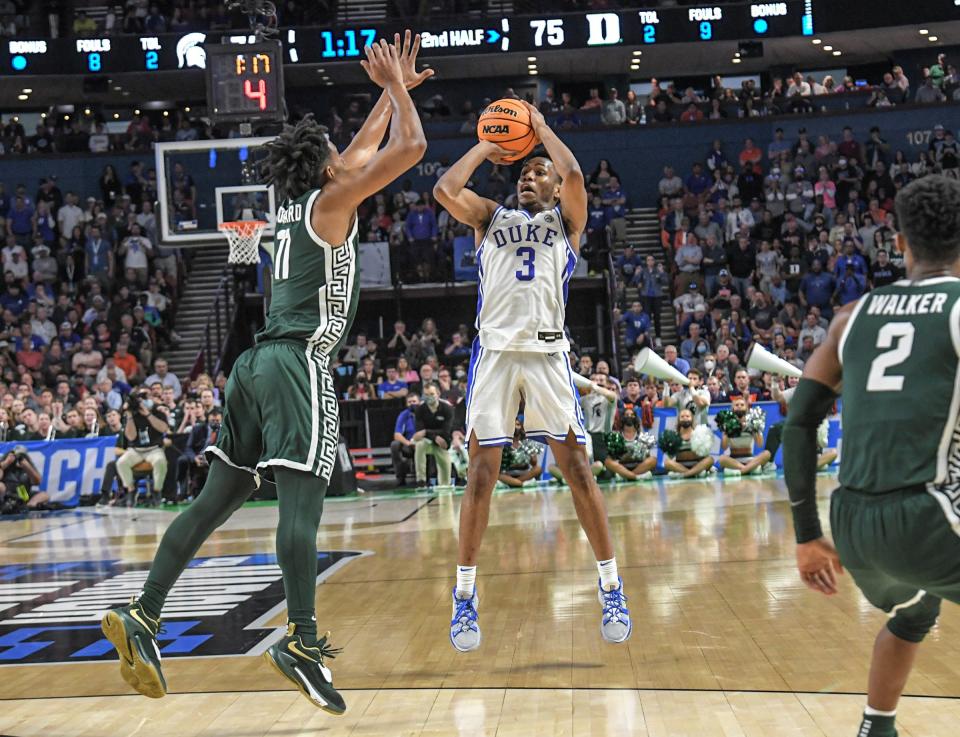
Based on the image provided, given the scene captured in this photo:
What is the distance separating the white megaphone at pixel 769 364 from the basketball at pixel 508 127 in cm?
1173

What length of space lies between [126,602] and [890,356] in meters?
5.47

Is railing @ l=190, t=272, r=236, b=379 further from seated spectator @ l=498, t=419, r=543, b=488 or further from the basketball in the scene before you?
the basketball

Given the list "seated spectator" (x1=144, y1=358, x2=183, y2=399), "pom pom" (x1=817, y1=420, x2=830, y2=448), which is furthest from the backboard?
"pom pom" (x1=817, y1=420, x2=830, y2=448)

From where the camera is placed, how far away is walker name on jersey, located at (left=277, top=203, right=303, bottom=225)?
4.63 metres

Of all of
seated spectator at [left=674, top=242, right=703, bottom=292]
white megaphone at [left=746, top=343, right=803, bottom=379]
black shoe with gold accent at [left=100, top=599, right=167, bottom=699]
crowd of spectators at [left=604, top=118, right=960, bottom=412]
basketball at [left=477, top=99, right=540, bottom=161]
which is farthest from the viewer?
seated spectator at [left=674, top=242, right=703, bottom=292]

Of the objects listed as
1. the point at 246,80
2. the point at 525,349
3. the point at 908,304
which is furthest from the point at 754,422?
the point at 908,304

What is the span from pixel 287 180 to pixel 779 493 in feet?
29.6

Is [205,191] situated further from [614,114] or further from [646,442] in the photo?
[614,114]

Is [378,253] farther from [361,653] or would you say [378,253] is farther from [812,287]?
[361,653]

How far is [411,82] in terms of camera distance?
500cm

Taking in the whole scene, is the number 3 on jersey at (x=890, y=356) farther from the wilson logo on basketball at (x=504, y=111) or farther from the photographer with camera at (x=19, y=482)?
the photographer with camera at (x=19, y=482)

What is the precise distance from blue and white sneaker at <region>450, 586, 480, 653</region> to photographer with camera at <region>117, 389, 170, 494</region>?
11.3 m

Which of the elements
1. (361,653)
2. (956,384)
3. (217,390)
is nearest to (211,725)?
(361,653)

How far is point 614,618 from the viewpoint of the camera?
542cm
